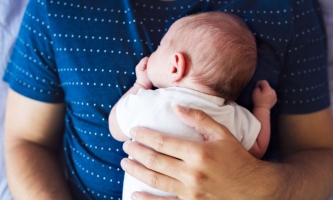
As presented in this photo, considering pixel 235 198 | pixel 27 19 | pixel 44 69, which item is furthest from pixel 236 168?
pixel 27 19

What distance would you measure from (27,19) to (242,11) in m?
0.59

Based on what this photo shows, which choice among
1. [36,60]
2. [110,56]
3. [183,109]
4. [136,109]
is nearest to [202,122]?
[183,109]

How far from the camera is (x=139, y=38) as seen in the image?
96cm

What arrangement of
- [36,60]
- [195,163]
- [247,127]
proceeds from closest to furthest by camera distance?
[195,163] → [247,127] → [36,60]

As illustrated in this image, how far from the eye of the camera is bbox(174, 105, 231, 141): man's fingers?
0.79 meters

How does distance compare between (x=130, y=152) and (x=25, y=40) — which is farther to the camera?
(x=25, y=40)

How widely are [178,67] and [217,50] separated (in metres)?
0.09

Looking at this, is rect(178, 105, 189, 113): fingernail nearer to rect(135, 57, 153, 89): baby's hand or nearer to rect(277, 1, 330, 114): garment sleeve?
rect(135, 57, 153, 89): baby's hand

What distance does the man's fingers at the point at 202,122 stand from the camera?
2.59ft

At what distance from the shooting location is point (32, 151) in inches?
41.9

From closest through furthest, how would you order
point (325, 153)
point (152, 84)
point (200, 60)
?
point (200, 60) → point (152, 84) → point (325, 153)

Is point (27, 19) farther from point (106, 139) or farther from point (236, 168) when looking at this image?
point (236, 168)

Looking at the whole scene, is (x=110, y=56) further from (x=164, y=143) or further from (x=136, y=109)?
(x=164, y=143)

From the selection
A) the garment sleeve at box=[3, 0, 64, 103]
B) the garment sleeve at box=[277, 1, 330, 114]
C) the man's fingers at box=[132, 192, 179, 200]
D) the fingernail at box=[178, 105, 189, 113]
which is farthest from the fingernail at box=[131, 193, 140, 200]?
the garment sleeve at box=[277, 1, 330, 114]
